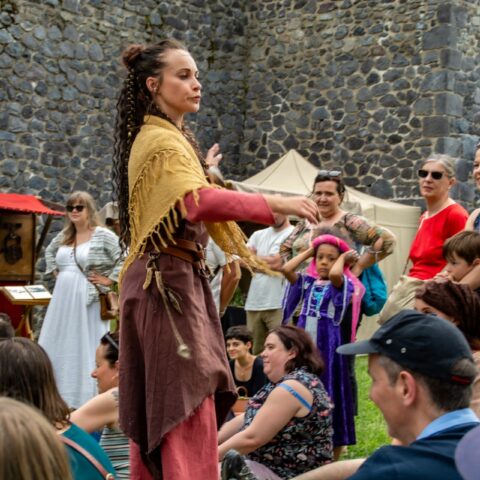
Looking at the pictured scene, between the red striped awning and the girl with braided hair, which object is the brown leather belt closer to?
the girl with braided hair

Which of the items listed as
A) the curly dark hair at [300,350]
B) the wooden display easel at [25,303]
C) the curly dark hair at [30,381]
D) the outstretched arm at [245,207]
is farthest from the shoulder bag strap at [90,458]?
the wooden display easel at [25,303]

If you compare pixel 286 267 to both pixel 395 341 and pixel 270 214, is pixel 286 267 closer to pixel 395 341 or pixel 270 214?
pixel 270 214

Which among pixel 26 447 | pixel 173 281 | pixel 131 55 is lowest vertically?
pixel 26 447

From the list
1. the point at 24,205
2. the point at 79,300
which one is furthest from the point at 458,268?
the point at 24,205

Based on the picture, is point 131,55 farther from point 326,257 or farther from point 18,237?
point 18,237

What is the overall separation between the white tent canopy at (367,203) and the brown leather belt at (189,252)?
26.9 ft

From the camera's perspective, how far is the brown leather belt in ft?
10.6

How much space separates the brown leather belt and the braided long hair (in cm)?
31

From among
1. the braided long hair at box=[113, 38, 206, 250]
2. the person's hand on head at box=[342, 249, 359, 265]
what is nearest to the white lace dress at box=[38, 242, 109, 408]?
the person's hand on head at box=[342, 249, 359, 265]

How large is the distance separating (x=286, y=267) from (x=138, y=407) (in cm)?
243

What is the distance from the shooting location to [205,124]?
14.1m

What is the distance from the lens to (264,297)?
26.3ft

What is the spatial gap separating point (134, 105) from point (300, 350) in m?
1.56

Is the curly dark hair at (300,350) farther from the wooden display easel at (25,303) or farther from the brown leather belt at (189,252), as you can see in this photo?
the wooden display easel at (25,303)
